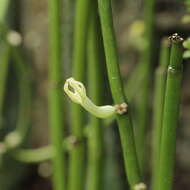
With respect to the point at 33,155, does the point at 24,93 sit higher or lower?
higher

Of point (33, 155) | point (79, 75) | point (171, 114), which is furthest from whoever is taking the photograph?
point (33, 155)

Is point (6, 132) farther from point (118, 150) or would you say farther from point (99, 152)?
point (99, 152)

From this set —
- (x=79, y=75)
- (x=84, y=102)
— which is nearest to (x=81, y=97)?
(x=84, y=102)

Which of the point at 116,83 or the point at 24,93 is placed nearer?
the point at 116,83

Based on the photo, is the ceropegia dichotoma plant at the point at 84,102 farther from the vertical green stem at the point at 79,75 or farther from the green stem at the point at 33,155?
the green stem at the point at 33,155

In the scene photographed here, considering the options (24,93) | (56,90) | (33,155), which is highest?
(56,90)

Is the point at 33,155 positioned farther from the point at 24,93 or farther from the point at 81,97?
the point at 81,97

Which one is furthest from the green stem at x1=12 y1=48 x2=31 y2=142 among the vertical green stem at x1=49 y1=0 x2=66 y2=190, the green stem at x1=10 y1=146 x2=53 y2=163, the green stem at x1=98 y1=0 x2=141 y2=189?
the green stem at x1=98 y1=0 x2=141 y2=189
